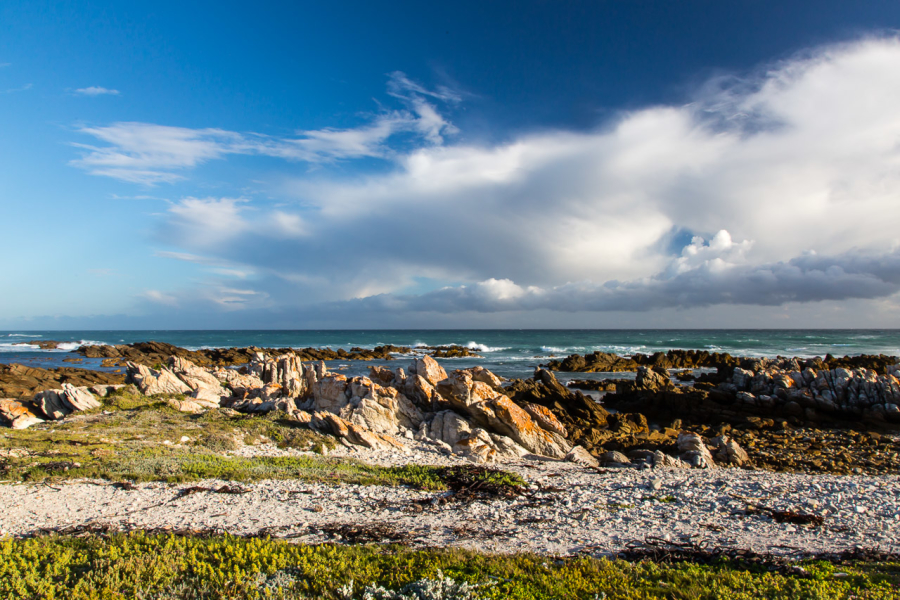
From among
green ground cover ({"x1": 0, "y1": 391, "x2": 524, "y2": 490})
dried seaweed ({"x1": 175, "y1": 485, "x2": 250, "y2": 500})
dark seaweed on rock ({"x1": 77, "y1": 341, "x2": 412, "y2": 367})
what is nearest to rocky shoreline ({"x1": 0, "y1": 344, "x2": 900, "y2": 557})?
dried seaweed ({"x1": 175, "y1": 485, "x2": 250, "y2": 500})

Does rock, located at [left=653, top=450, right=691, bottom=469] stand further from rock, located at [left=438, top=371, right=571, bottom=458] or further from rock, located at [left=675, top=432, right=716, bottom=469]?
rock, located at [left=438, top=371, right=571, bottom=458]

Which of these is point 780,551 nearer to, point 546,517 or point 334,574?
point 546,517

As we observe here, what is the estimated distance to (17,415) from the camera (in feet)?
60.1

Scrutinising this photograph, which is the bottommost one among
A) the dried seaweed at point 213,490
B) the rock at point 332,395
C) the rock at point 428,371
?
the dried seaweed at point 213,490

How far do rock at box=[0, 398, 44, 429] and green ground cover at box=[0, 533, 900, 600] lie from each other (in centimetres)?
1393

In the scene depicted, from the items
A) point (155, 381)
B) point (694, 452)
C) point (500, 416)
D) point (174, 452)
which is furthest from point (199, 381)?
point (694, 452)

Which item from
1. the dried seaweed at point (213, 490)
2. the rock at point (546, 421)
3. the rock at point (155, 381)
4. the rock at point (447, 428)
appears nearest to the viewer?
the dried seaweed at point (213, 490)

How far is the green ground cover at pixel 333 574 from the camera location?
5883 mm

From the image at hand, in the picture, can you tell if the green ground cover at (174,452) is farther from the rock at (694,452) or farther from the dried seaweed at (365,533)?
the rock at (694,452)

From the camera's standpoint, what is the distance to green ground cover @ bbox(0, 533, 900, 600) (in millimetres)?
5883

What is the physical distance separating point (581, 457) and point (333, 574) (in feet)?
45.8

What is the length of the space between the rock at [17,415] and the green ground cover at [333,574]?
45.7 ft

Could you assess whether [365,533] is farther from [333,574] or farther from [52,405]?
[52,405]

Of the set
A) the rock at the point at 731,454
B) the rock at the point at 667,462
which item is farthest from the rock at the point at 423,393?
the rock at the point at 731,454
